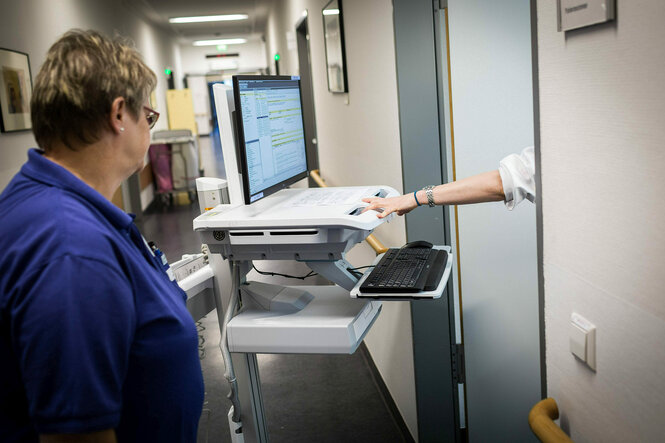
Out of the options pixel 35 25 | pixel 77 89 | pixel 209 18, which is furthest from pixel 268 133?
pixel 209 18

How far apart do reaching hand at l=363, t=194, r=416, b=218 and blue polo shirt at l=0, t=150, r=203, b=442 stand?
0.85m

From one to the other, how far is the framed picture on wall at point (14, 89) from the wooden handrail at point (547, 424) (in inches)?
143

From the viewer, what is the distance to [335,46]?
3738mm

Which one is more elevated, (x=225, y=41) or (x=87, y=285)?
(x=225, y=41)

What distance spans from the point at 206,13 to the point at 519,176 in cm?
1055

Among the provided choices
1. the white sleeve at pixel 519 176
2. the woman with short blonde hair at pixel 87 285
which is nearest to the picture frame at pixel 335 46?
the white sleeve at pixel 519 176

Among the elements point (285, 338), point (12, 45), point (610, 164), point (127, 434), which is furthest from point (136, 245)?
point (12, 45)

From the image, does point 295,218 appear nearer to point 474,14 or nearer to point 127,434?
point 127,434

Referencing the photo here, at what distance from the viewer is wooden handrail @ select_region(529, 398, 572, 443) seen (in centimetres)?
116

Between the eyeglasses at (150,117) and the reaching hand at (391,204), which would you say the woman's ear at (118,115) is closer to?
the eyeglasses at (150,117)

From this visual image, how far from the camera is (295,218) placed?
1.52 m

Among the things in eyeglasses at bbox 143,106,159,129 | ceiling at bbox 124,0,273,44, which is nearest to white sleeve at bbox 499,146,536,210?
eyeglasses at bbox 143,106,159,129

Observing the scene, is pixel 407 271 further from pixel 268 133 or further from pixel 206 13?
pixel 206 13

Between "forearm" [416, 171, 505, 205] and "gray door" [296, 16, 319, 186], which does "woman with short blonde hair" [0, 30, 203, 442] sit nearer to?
"forearm" [416, 171, 505, 205]
